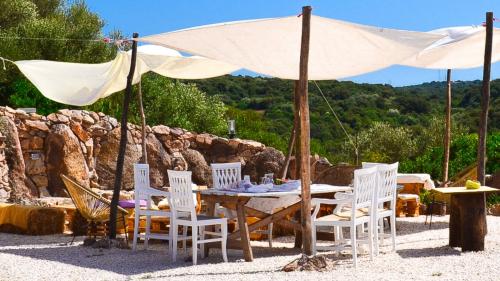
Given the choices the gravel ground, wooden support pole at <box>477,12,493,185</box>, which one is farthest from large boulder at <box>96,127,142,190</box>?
wooden support pole at <box>477,12,493,185</box>

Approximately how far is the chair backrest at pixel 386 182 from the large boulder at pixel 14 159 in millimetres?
A: 6944

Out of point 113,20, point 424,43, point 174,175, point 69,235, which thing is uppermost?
point 113,20

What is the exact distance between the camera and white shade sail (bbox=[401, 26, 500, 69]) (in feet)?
27.7

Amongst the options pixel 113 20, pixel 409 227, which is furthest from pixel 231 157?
pixel 113 20

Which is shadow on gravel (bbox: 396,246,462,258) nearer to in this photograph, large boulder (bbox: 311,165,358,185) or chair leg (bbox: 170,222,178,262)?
chair leg (bbox: 170,222,178,262)

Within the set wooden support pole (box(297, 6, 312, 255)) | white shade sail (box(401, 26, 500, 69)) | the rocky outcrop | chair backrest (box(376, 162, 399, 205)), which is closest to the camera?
wooden support pole (box(297, 6, 312, 255))

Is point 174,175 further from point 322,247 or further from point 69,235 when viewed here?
point 69,235

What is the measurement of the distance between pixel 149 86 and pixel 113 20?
2101 mm

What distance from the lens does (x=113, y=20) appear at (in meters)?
19.8

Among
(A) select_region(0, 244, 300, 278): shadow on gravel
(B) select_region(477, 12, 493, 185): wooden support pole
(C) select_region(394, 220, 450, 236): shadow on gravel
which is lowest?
(C) select_region(394, 220, 450, 236): shadow on gravel

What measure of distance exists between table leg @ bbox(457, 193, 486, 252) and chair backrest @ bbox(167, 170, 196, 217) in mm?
2509

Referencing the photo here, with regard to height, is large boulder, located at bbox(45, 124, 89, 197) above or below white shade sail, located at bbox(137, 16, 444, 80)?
below

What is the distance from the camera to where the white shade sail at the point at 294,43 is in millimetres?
6625

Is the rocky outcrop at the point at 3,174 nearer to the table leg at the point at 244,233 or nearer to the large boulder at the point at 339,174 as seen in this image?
the large boulder at the point at 339,174
